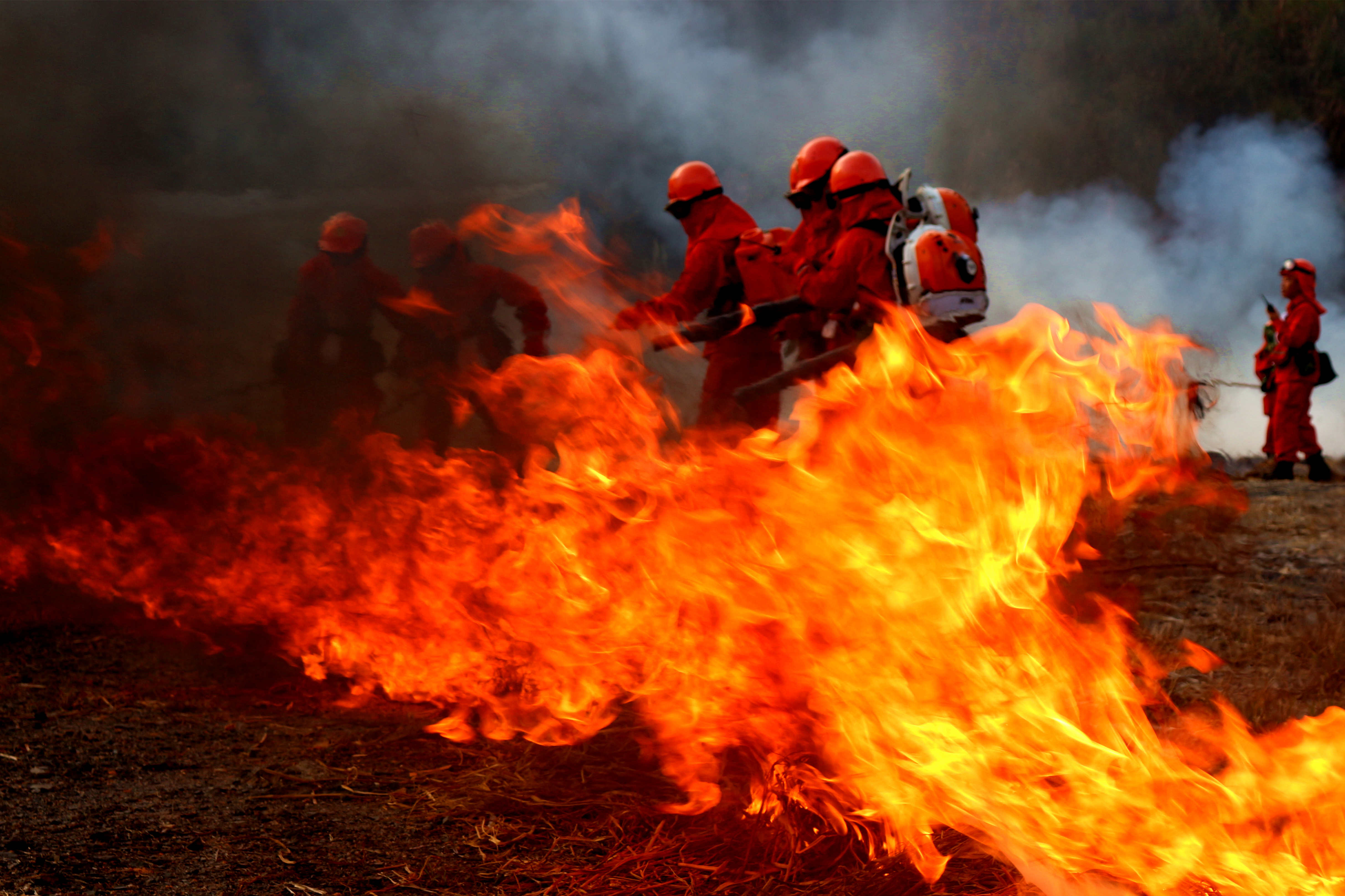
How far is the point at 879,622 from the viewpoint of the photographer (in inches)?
96.7

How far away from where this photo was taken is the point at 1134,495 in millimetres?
7625

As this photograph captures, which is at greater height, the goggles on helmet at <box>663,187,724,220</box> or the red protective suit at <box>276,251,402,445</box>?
the goggles on helmet at <box>663,187,724,220</box>

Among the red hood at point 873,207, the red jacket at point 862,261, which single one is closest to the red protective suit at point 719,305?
the red jacket at point 862,261

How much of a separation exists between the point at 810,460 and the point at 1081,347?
0.87m

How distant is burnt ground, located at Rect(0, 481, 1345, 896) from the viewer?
2.22 meters

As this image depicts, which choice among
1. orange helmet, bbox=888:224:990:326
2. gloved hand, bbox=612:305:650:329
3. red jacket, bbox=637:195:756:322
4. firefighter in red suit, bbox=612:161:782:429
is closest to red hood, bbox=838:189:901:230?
orange helmet, bbox=888:224:990:326

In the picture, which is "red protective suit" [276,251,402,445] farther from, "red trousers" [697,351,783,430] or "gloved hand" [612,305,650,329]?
"red trousers" [697,351,783,430]

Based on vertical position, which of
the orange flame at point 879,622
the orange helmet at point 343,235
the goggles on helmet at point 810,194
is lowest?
the orange flame at point 879,622

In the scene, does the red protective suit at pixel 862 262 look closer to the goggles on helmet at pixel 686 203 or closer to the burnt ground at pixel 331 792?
the goggles on helmet at pixel 686 203

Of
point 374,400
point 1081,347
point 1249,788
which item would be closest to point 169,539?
point 374,400

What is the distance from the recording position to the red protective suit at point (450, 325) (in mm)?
5316

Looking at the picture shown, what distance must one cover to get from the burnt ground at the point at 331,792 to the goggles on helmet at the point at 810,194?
121 inches

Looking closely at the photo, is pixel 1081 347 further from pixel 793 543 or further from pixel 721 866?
pixel 721 866

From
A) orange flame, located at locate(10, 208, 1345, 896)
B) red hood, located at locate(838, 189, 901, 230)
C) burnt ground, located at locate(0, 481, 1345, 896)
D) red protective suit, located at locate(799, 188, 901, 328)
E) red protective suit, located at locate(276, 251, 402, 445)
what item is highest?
red hood, located at locate(838, 189, 901, 230)
